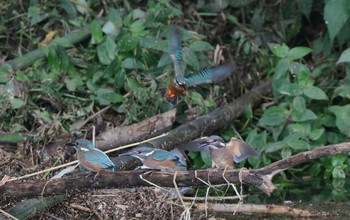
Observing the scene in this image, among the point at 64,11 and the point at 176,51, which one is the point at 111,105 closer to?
the point at 176,51

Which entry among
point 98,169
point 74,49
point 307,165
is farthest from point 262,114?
point 98,169

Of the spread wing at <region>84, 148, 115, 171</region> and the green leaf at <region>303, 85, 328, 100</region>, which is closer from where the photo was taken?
the spread wing at <region>84, 148, 115, 171</region>

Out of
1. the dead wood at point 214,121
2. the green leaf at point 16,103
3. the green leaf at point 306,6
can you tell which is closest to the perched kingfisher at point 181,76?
the dead wood at point 214,121

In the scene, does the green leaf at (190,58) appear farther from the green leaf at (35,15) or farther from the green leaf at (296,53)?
the green leaf at (35,15)

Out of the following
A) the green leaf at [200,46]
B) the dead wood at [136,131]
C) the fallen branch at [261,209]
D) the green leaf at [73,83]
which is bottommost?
the green leaf at [73,83]

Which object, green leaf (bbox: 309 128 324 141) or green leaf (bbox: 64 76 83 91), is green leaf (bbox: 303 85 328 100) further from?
green leaf (bbox: 64 76 83 91)

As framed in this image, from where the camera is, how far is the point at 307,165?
6523 millimetres

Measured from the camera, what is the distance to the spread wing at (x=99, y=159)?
13.9 ft

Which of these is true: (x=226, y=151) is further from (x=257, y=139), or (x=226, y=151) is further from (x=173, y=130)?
(x=257, y=139)

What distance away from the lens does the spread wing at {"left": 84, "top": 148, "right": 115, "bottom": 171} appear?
424cm

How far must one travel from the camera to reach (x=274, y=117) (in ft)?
21.3

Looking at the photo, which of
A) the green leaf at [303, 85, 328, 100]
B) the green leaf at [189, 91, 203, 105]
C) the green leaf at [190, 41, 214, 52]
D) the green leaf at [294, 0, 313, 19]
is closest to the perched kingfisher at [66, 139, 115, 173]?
the green leaf at [189, 91, 203, 105]

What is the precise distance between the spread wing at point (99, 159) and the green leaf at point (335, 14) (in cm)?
298

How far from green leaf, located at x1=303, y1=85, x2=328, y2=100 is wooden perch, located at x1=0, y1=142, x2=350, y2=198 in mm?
2741
